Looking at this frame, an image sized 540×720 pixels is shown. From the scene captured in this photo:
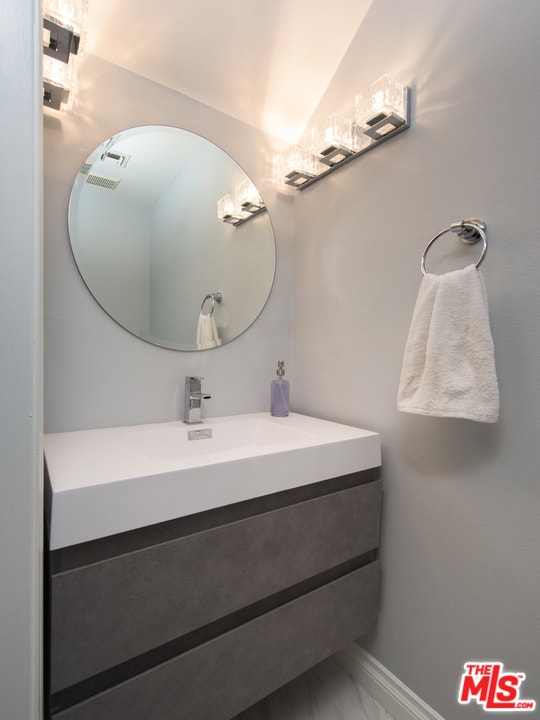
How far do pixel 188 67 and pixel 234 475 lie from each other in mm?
1337

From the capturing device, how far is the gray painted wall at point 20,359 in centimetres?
54

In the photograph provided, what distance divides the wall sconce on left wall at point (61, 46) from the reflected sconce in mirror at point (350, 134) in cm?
74

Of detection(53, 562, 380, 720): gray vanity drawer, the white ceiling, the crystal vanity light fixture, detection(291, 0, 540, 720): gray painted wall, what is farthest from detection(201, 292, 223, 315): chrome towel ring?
detection(53, 562, 380, 720): gray vanity drawer

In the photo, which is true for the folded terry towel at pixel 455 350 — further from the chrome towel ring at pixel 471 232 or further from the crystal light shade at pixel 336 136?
the crystal light shade at pixel 336 136

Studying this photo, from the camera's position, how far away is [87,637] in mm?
661

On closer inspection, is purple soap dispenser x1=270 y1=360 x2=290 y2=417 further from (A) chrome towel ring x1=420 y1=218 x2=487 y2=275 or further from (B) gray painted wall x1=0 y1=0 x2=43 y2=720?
(B) gray painted wall x1=0 y1=0 x2=43 y2=720

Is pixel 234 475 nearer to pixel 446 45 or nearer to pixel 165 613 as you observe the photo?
pixel 165 613

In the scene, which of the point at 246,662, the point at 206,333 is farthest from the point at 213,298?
the point at 246,662

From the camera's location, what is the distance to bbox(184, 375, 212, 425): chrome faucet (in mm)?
1239

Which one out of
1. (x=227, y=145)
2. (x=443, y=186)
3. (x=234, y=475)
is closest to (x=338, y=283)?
(x=443, y=186)

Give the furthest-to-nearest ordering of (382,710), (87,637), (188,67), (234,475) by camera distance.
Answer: (188,67) < (382,710) < (234,475) < (87,637)

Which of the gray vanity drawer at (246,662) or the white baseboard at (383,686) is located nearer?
the gray vanity drawer at (246,662)

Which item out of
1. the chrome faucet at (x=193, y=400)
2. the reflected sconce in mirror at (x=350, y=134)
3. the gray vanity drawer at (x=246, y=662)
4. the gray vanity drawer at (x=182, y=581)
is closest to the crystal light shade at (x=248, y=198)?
the reflected sconce in mirror at (x=350, y=134)

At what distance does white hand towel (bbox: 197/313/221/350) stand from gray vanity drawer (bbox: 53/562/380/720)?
845mm
